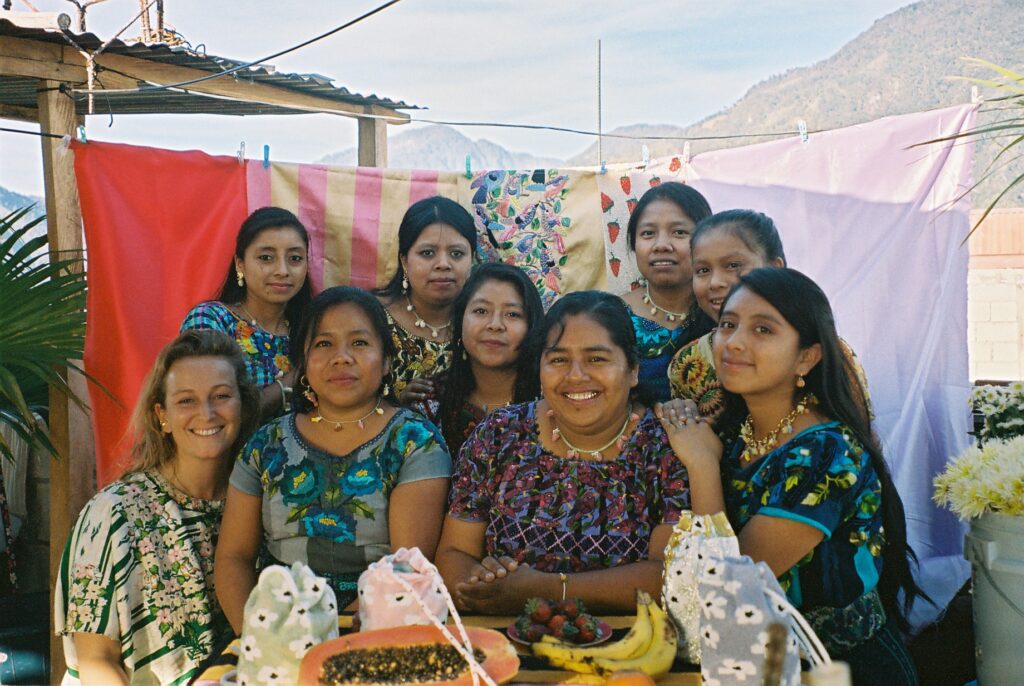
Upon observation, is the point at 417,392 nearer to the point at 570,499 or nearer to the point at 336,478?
the point at 336,478

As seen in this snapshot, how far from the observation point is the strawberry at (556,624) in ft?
6.56

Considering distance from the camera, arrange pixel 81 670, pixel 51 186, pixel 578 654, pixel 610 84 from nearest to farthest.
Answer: pixel 578 654 < pixel 81 670 < pixel 51 186 < pixel 610 84

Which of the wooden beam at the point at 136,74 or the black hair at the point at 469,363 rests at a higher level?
the wooden beam at the point at 136,74

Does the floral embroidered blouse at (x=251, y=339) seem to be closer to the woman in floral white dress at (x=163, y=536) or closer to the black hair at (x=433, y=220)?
the black hair at (x=433, y=220)

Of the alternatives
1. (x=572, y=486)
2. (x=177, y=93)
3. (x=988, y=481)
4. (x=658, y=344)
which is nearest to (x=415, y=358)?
(x=658, y=344)

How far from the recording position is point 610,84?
28453 millimetres

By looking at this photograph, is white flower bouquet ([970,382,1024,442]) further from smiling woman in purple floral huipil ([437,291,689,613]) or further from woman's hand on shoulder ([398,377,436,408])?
woman's hand on shoulder ([398,377,436,408])

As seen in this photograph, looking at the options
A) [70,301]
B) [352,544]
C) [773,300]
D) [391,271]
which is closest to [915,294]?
[773,300]

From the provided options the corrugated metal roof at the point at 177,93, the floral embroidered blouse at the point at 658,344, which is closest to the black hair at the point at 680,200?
the floral embroidered blouse at the point at 658,344

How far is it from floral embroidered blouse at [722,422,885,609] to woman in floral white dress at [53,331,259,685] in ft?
5.53

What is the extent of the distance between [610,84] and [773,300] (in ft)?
89.1

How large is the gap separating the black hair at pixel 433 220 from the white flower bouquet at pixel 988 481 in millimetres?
2028

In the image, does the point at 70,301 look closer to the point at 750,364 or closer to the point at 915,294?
the point at 750,364

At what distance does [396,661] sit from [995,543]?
1.91 metres
